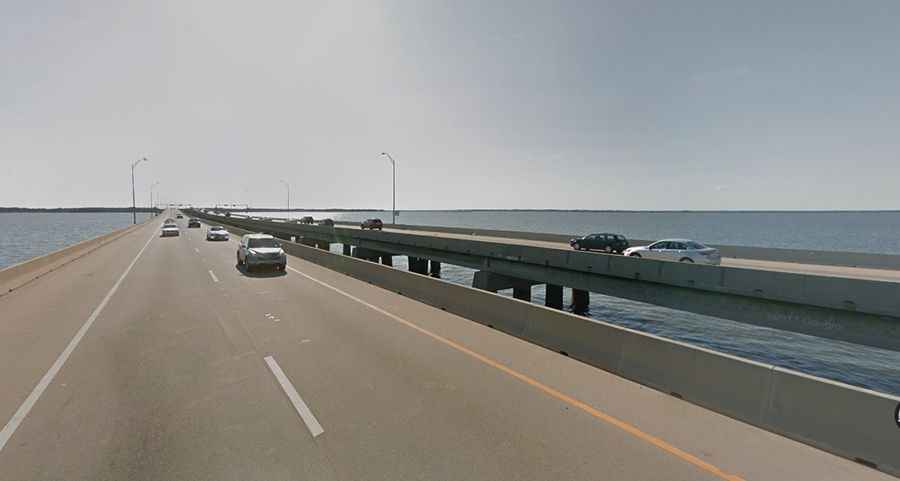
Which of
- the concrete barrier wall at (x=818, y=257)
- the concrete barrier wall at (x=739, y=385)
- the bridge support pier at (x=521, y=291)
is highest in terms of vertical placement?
the concrete barrier wall at (x=818, y=257)

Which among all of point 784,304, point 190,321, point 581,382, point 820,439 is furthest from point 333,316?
point 784,304

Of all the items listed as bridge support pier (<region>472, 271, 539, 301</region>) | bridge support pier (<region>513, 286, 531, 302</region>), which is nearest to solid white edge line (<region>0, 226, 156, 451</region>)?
bridge support pier (<region>472, 271, 539, 301</region>)

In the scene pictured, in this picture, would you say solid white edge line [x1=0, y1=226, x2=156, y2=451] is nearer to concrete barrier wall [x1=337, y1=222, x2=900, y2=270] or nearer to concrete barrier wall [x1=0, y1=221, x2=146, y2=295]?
concrete barrier wall [x1=0, y1=221, x2=146, y2=295]

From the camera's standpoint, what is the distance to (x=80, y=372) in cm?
679

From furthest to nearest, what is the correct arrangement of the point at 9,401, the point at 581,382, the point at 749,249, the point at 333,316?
the point at 749,249
the point at 333,316
the point at 581,382
the point at 9,401

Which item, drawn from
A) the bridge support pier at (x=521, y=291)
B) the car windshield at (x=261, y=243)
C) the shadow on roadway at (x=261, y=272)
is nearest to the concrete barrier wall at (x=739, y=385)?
the bridge support pier at (x=521, y=291)

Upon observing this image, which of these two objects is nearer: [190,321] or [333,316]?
[190,321]

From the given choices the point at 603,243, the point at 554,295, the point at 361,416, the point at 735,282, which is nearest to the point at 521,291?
the point at 554,295

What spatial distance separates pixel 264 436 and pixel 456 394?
260 cm

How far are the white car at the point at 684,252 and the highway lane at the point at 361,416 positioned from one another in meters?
15.6

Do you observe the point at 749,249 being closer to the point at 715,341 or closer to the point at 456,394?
the point at 715,341

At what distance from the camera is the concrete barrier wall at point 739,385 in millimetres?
4285

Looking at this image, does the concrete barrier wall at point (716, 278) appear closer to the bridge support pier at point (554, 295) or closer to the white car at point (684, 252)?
the bridge support pier at point (554, 295)

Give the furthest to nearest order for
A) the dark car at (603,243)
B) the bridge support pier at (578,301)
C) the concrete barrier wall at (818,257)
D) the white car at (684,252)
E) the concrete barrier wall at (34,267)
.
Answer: the dark car at (603,243)
the bridge support pier at (578,301)
the white car at (684,252)
the concrete barrier wall at (818,257)
the concrete barrier wall at (34,267)
